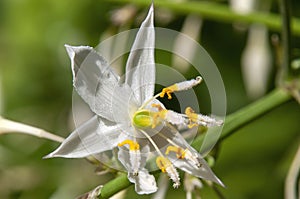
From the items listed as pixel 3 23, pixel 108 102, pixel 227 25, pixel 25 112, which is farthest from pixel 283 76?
pixel 3 23

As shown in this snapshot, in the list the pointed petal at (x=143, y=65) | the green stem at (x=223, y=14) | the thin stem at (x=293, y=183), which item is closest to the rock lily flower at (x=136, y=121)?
the pointed petal at (x=143, y=65)

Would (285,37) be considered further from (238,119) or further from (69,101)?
(69,101)

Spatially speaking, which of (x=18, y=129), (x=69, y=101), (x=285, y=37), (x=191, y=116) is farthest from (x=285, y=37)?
(x=69, y=101)

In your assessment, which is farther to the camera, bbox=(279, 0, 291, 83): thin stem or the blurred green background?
the blurred green background

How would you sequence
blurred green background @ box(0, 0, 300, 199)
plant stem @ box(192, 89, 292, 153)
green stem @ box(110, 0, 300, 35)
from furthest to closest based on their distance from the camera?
blurred green background @ box(0, 0, 300, 199) < green stem @ box(110, 0, 300, 35) < plant stem @ box(192, 89, 292, 153)

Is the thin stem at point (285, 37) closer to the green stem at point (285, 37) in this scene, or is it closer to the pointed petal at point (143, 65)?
the green stem at point (285, 37)

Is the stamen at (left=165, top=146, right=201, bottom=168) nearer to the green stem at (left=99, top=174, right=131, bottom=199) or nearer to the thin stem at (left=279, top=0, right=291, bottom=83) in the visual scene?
the green stem at (left=99, top=174, right=131, bottom=199)

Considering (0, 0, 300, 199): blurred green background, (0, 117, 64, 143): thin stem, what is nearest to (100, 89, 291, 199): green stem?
(0, 117, 64, 143): thin stem

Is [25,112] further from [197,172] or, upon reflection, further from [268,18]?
[197,172]
